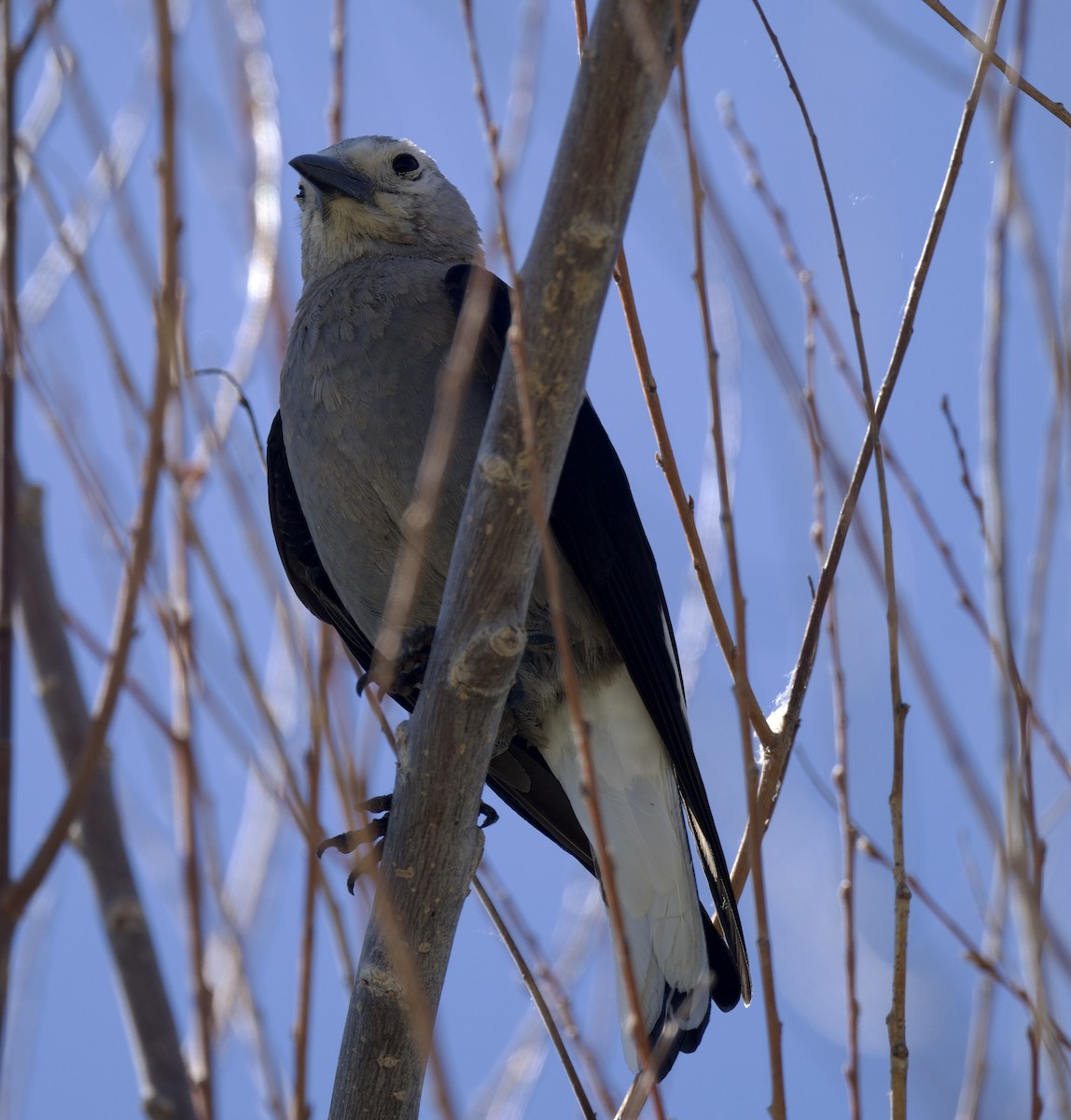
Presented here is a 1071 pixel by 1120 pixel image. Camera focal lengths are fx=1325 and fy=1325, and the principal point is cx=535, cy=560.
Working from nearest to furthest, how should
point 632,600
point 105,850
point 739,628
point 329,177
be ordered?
1. point 739,628
2. point 105,850
3. point 632,600
4. point 329,177

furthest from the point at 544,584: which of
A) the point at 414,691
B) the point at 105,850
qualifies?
the point at 105,850

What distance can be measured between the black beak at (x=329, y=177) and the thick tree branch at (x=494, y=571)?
2231mm

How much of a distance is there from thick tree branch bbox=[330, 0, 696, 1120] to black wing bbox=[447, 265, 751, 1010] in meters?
0.81

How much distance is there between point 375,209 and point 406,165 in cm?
31

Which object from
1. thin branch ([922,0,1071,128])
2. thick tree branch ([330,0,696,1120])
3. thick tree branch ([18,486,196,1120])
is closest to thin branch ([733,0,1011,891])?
thin branch ([922,0,1071,128])

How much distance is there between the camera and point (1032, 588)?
181cm

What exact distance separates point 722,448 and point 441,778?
2.59 ft

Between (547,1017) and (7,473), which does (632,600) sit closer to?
(547,1017)

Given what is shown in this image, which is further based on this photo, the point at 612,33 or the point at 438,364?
the point at 438,364

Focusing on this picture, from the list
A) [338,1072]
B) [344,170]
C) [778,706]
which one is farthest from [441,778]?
[344,170]

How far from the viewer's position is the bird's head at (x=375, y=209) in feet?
12.5

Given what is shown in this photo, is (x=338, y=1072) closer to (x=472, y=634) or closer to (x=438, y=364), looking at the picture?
(x=472, y=634)

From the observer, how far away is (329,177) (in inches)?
151

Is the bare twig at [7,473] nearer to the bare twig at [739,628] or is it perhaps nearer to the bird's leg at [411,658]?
the bare twig at [739,628]
